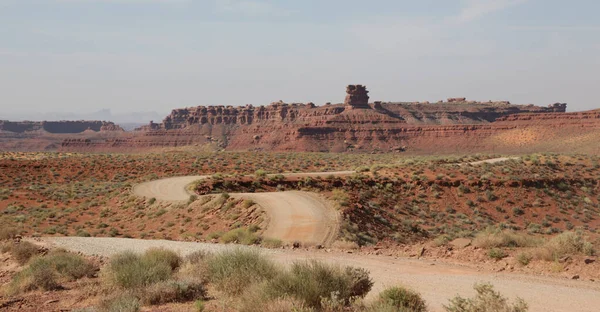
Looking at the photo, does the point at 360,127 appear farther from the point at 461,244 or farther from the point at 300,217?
the point at 461,244

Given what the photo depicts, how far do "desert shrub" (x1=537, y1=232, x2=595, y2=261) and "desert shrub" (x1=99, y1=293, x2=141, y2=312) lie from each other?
10843 millimetres

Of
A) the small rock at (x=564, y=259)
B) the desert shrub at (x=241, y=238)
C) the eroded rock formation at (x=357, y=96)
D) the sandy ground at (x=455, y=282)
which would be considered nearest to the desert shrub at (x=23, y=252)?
the desert shrub at (x=241, y=238)

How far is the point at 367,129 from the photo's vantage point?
120125 millimetres

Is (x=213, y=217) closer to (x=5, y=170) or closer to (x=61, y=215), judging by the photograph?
(x=61, y=215)

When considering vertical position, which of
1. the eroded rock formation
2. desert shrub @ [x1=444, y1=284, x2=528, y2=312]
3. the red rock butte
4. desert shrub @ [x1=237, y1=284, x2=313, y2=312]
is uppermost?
the eroded rock formation

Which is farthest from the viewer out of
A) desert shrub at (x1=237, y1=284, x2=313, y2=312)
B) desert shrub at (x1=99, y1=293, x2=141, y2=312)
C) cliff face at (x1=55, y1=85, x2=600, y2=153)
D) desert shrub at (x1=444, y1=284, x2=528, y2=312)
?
cliff face at (x1=55, y1=85, x2=600, y2=153)

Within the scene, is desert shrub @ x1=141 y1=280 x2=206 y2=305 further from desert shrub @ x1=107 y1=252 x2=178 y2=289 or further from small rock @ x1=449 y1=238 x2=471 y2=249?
small rock @ x1=449 y1=238 x2=471 y2=249

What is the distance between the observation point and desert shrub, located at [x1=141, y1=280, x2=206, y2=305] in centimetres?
1048

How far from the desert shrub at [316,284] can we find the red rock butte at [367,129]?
8274 cm

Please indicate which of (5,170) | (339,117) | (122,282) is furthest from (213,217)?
(339,117)

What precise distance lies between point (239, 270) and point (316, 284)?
97.1 inches

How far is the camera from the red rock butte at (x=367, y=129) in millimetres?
106625

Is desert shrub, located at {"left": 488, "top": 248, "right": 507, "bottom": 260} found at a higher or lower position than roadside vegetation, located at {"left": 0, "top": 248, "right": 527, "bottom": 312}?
lower

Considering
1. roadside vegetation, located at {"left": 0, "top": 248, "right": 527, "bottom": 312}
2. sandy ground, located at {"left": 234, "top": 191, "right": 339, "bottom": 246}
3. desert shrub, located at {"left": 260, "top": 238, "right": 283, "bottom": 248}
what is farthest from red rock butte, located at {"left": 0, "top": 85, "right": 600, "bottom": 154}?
roadside vegetation, located at {"left": 0, "top": 248, "right": 527, "bottom": 312}
